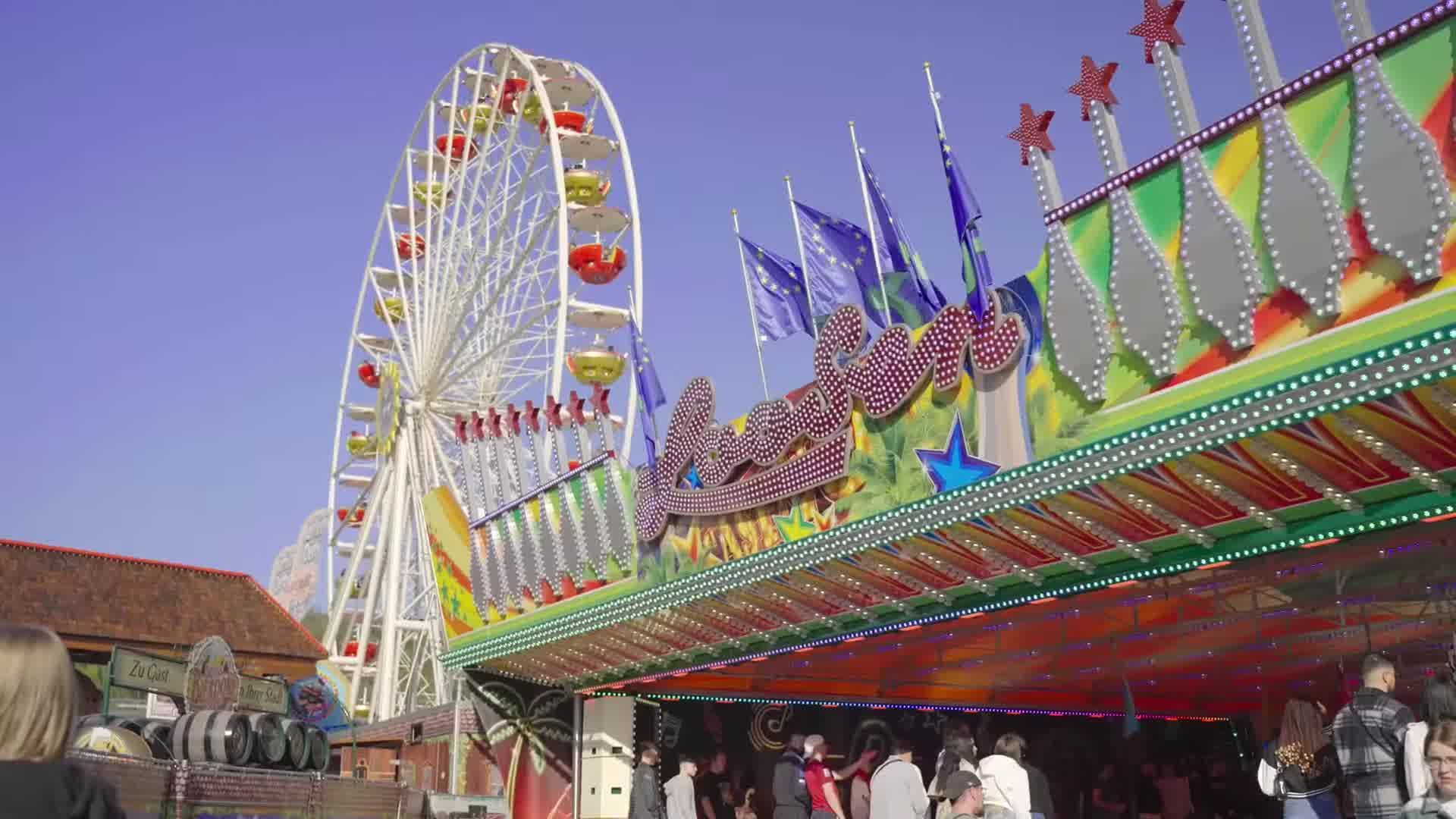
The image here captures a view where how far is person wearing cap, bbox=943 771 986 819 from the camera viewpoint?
21.1ft

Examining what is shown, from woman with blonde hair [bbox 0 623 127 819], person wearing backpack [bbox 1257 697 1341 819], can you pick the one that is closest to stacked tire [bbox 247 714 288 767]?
person wearing backpack [bbox 1257 697 1341 819]

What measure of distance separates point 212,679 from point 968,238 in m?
8.93

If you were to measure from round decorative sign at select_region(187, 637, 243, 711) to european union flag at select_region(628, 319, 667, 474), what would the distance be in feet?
16.0

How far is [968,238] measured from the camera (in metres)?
11.2

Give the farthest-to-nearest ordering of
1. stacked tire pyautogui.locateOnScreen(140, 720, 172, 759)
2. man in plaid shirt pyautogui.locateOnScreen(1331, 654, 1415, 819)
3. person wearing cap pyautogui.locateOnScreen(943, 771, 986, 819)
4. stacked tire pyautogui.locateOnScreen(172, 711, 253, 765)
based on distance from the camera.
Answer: stacked tire pyautogui.locateOnScreen(140, 720, 172, 759)
stacked tire pyautogui.locateOnScreen(172, 711, 253, 765)
man in plaid shirt pyautogui.locateOnScreen(1331, 654, 1415, 819)
person wearing cap pyautogui.locateOnScreen(943, 771, 986, 819)

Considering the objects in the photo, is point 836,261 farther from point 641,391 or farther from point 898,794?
point 898,794

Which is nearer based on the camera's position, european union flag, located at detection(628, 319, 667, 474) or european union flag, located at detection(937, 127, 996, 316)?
european union flag, located at detection(937, 127, 996, 316)

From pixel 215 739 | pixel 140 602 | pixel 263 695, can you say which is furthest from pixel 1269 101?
pixel 140 602

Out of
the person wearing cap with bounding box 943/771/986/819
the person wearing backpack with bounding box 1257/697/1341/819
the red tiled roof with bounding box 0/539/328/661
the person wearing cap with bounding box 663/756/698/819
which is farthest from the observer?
the red tiled roof with bounding box 0/539/328/661

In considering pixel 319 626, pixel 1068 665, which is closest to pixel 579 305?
pixel 1068 665

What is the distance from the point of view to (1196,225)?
9.05 metres

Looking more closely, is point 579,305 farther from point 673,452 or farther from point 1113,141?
point 1113,141

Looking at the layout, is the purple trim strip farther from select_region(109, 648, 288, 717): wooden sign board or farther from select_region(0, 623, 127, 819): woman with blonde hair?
select_region(109, 648, 288, 717): wooden sign board

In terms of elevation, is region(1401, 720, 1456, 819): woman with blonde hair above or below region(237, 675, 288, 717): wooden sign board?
below
